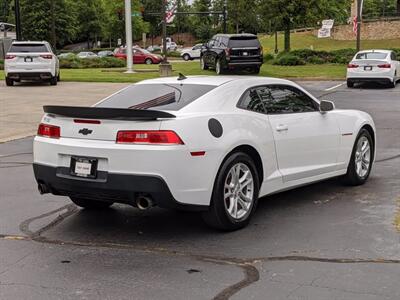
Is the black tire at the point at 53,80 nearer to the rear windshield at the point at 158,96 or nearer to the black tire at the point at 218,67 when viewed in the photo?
the black tire at the point at 218,67

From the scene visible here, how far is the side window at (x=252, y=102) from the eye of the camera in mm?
6191

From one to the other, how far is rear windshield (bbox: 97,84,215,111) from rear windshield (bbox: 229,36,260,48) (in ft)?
73.0

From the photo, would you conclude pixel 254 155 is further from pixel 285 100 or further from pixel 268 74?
pixel 268 74

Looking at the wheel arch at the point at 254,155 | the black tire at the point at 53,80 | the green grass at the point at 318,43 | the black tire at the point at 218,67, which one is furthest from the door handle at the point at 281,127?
the green grass at the point at 318,43

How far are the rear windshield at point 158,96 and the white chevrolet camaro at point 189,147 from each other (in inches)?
0.5

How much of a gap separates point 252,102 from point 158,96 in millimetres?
967

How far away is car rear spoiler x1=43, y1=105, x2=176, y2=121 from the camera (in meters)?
5.35

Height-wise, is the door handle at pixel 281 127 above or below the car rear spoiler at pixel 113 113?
below

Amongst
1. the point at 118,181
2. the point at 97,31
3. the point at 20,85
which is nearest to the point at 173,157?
the point at 118,181

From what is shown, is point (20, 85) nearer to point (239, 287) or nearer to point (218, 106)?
point (218, 106)

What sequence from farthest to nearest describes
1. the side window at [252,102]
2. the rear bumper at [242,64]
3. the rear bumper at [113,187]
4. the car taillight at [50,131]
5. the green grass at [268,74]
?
the rear bumper at [242,64]
the green grass at [268,74]
the side window at [252,102]
the car taillight at [50,131]
the rear bumper at [113,187]

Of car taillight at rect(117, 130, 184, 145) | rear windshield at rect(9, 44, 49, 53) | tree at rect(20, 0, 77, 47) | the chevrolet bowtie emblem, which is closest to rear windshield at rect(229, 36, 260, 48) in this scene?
rear windshield at rect(9, 44, 49, 53)

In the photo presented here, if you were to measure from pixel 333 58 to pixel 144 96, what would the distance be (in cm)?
3390

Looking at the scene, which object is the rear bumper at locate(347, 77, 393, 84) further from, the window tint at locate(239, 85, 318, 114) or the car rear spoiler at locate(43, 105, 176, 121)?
the car rear spoiler at locate(43, 105, 176, 121)
